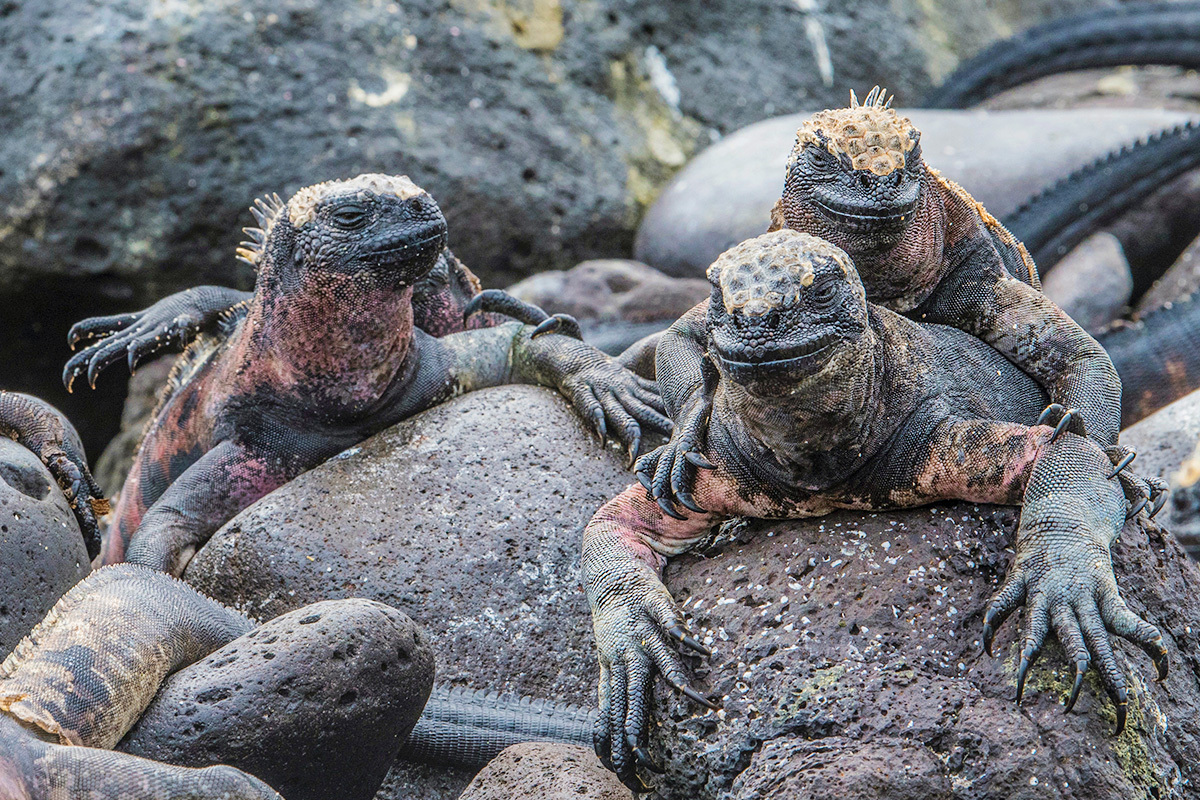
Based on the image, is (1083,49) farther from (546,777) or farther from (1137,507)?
(546,777)

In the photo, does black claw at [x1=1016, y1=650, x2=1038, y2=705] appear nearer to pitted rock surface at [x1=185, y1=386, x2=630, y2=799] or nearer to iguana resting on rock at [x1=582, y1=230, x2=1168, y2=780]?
iguana resting on rock at [x1=582, y1=230, x2=1168, y2=780]

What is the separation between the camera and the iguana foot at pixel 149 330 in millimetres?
4699

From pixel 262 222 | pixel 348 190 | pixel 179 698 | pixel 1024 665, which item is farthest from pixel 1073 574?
pixel 262 222

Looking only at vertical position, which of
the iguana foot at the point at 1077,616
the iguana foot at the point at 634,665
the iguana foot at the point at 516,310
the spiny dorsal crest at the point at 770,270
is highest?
the spiny dorsal crest at the point at 770,270

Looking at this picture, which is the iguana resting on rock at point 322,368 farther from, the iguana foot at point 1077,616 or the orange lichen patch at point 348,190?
the iguana foot at point 1077,616

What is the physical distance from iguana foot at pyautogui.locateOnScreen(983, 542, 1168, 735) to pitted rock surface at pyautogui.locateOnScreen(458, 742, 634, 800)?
94cm

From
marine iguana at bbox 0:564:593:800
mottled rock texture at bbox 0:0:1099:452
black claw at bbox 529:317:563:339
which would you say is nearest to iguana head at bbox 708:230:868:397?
marine iguana at bbox 0:564:593:800

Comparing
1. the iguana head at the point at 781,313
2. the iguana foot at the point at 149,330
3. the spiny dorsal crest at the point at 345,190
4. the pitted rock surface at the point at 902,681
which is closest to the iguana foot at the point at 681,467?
the pitted rock surface at the point at 902,681

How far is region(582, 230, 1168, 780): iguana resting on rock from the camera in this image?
2477mm

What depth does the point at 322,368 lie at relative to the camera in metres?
4.35

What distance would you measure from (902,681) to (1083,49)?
7.40 meters

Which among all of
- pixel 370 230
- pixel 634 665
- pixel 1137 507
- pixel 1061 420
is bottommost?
pixel 634 665

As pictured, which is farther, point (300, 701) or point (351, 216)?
point (351, 216)

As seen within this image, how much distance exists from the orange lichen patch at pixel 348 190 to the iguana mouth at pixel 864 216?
1618mm
